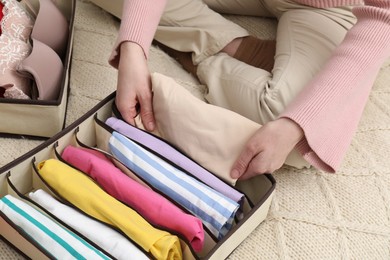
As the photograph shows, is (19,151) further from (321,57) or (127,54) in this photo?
(321,57)

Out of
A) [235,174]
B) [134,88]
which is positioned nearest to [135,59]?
[134,88]

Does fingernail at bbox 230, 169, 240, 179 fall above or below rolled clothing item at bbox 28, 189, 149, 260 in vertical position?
above

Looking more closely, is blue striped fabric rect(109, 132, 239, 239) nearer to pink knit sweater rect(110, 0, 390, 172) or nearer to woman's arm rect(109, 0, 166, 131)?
woman's arm rect(109, 0, 166, 131)

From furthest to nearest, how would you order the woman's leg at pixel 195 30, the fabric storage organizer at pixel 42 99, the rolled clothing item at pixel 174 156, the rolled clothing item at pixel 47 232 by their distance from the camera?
1. the woman's leg at pixel 195 30
2. the fabric storage organizer at pixel 42 99
3. the rolled clothing item at pixel 174 156
4. the rolled clothing item at pixel 47 232

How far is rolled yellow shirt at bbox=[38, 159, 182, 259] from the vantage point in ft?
2.59

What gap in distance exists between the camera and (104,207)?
83cm

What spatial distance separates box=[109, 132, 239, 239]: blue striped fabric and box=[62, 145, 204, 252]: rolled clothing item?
0.08ft

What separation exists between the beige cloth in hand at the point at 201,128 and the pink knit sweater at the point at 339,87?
69 millimetres

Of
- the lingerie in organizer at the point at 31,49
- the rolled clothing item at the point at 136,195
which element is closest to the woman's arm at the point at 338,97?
the rolled clothing item at the point at 136,195

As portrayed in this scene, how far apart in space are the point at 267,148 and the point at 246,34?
0.41 m

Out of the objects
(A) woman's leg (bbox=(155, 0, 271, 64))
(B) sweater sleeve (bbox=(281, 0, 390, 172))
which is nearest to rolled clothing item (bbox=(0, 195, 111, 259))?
(B) sweater sleeve (bbox=(281, 0, 390, 172))

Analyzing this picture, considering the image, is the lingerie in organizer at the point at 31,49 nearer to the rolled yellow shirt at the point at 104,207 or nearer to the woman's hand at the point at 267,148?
the rolled yellow shirt at the point at 104,207

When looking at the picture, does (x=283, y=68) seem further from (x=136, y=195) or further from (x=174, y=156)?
(x=136, y=195)

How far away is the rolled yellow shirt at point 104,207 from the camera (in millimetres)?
791
